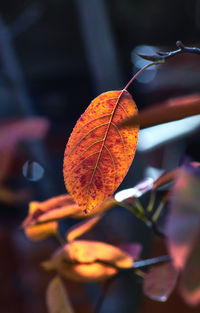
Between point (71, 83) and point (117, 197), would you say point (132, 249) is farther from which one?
point (71, 83)

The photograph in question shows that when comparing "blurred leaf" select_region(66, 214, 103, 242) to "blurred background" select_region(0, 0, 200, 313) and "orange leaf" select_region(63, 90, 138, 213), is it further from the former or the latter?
"blurred background" select_region(0, 0, 200, 313)

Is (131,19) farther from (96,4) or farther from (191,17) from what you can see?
(96,4)

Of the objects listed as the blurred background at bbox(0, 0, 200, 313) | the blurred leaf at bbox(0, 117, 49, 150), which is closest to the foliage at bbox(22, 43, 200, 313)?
the blurred leaf at bbox(0, 117, 49, 150)

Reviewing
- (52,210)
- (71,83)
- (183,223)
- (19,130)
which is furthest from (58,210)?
(71,83)

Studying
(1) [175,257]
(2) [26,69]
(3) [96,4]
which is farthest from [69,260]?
(2) [26,69]

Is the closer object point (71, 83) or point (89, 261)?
point (89, 261)

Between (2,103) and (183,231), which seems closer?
(183,231)

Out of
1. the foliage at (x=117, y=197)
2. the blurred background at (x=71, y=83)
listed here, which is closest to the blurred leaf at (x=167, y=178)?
the foliage at (x=117, y=197)
